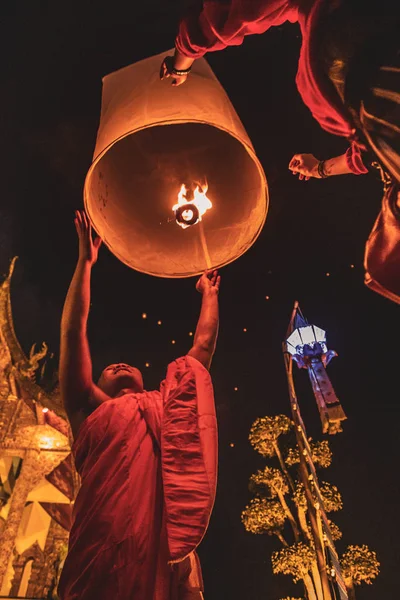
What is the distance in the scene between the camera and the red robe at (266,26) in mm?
1849

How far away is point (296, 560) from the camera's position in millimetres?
9422

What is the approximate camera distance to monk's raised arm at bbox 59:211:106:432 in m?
2.86

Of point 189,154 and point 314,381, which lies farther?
point 314,381

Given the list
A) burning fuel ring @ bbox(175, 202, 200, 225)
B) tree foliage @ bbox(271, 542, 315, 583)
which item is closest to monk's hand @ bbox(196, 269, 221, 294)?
burning fuel ring @ bbox(175, 202, 200, 225)

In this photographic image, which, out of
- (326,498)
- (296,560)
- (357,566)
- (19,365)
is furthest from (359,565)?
(19,365)

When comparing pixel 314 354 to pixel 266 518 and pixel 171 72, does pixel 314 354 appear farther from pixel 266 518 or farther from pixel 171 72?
pixel 171 72

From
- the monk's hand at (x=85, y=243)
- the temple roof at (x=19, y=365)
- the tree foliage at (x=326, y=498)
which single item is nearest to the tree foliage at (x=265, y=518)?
the tree foliage at (x=326, y=498)

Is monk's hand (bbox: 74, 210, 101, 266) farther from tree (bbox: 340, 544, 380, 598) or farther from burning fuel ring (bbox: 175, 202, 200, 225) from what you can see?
tree (bbox: 340, 544, 380, 598)

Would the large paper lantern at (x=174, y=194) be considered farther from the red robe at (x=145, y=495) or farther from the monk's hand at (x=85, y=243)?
the red robe at (x=145, y=495)

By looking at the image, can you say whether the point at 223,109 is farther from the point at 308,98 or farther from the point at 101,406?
the point at 101,406

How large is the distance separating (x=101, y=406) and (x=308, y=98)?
213 centimetres

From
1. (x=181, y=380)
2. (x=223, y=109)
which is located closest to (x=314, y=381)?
(x=181, y=380)

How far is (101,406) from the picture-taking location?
2715 mm

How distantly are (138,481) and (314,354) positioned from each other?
23.7 feet
